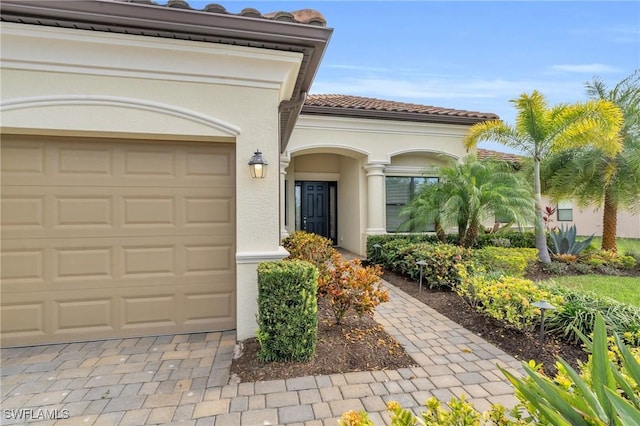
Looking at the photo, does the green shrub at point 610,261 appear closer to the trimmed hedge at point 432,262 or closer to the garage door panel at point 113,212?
the trimmed hedge at point 432,262

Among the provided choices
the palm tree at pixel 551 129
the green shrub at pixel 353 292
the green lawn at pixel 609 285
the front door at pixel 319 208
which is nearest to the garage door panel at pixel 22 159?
the green shrub at pixel 353 292

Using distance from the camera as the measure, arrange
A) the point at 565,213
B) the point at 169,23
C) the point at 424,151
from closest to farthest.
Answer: the point at 169,23
the point at 424,151
the point at 565,213

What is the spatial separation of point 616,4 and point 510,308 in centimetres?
705

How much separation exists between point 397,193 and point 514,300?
692cm

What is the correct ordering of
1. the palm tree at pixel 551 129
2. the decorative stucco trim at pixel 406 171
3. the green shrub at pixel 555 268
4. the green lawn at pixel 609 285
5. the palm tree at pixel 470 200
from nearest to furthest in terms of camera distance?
the green lawn at pixel 609 285 < the palm tree at pixel 551 129 < the palm tree at pixel 470 200 < the green shrub at pixel 555 268 < the decorative stucco trim at pixel 406 171

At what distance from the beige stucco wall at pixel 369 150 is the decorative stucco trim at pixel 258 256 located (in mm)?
5726

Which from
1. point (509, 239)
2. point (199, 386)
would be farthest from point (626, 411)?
point (509, 239)

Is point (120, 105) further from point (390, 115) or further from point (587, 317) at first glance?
point (390, 115)

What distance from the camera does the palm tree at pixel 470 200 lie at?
7.46 metres

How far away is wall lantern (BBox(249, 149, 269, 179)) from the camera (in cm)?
390

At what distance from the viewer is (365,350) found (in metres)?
3.58

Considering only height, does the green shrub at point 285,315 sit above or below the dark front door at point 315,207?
below

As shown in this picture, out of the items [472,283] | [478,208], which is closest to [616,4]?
[478,208]

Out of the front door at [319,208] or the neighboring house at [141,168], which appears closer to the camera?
the neighboring house at [141,168]
